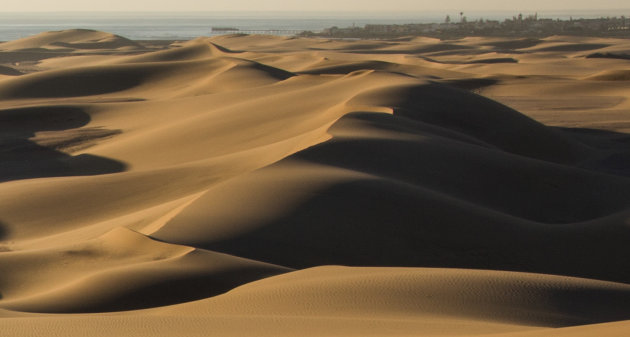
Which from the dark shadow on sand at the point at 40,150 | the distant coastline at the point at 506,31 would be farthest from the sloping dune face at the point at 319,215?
the distant coastline at the point at 506,31

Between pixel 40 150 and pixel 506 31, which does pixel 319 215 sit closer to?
pixel 40 150

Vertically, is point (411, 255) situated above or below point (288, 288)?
below

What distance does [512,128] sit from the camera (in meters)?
16.2

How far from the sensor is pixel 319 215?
8.46 meters

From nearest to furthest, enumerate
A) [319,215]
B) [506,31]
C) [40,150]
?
1. [319,215]
2. [40,150]
3. [506,31]

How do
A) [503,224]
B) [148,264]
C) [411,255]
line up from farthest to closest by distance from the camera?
1. [503,224]
2. [411,255]
3. [148,264]

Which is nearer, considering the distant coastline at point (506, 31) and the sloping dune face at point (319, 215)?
the sloping dune face at point (319, 215)

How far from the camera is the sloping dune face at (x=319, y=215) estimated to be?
18.0 ft

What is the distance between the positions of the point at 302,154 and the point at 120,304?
4.66 meters

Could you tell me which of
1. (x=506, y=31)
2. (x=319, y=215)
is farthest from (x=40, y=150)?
(x=506, y=31)

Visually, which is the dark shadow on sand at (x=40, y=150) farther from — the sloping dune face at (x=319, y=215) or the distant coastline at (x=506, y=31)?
the distant coastline at (x=506, y=31)

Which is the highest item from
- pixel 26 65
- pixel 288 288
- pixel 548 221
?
pixel 288 288

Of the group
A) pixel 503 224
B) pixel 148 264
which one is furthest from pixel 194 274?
pixel 503 224

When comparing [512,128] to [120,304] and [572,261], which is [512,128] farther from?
[120,304]
